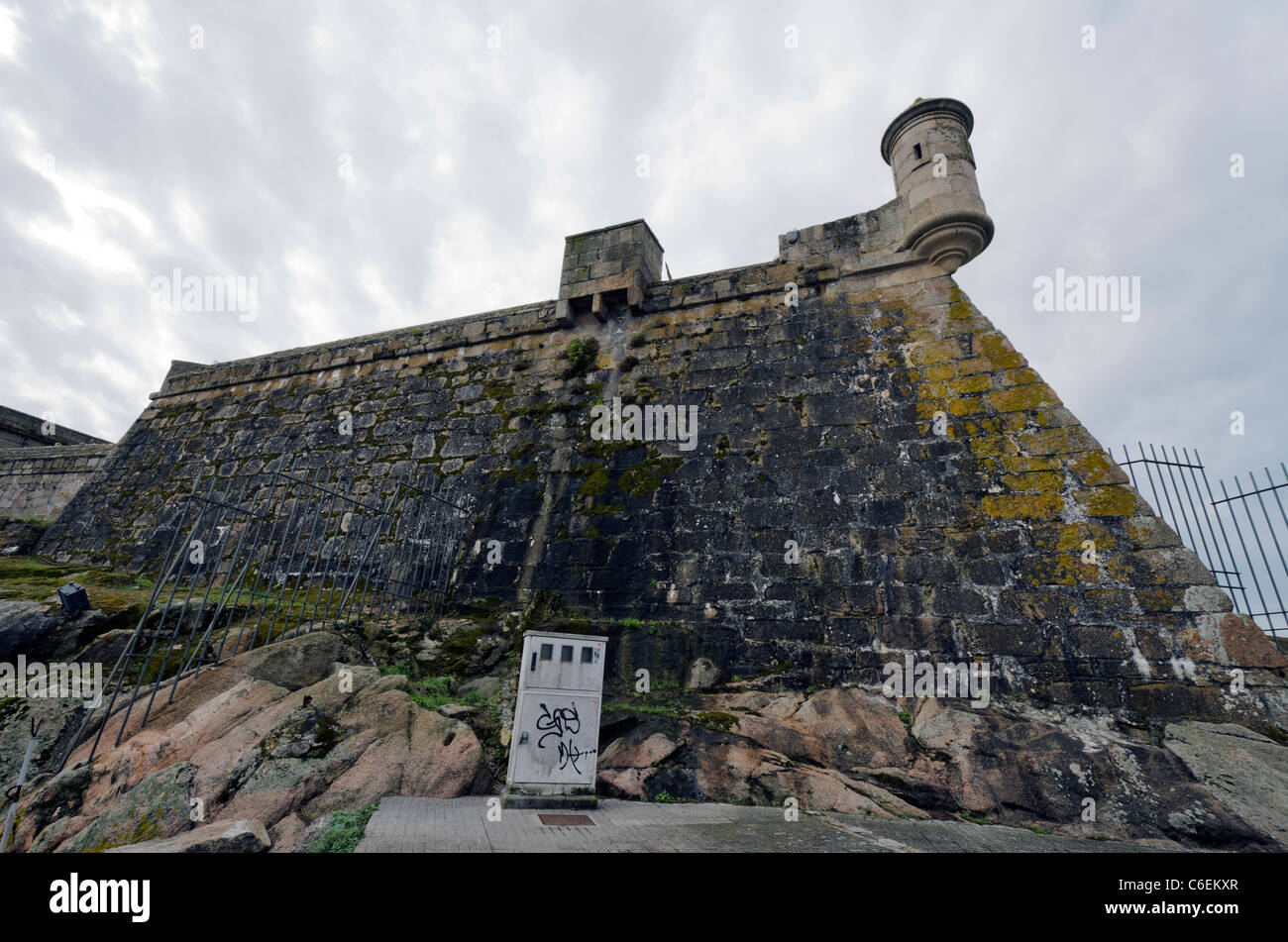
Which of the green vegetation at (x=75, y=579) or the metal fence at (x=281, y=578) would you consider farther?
the green vegetation at (x=75, y=579)

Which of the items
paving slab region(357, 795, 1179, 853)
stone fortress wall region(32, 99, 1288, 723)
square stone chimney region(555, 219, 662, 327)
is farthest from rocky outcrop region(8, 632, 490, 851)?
square stone chimney region(555, 219, 662, 327)

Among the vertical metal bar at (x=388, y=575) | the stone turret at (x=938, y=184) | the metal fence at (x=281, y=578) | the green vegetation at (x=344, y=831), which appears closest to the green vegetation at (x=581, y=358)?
the metal fence at (x=281, y=578)

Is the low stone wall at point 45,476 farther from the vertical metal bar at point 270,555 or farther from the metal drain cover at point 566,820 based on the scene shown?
the metal drain cover at point 566,820

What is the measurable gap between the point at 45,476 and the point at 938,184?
61.4ft

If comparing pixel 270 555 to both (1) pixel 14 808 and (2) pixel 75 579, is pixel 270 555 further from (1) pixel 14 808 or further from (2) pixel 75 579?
(1) pixel 14 808

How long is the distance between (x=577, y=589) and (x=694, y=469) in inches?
78.6

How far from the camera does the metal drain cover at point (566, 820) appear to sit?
3.59 metres

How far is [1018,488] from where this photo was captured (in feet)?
18.6

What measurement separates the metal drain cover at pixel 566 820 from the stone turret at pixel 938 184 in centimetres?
685

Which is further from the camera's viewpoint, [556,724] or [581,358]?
[581,358]

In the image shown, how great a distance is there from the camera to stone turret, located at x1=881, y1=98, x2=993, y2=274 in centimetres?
665

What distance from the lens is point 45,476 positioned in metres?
13.4

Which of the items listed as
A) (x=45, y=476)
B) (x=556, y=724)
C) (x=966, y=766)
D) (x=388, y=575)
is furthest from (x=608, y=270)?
(x=45, y=476)
